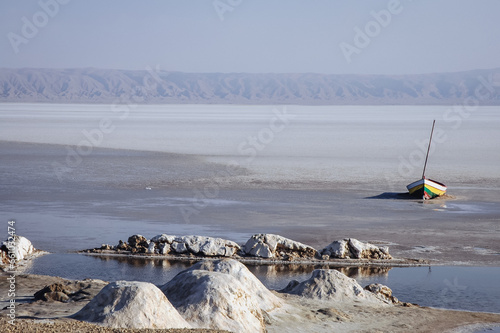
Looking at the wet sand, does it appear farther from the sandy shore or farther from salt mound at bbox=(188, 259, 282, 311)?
salt mound at bbox=(188, 259, 282, 311)

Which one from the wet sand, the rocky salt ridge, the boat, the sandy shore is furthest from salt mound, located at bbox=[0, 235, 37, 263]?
the boat

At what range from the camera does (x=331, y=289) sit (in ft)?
35.0

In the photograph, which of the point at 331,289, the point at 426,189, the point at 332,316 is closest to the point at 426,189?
the point at 426,189

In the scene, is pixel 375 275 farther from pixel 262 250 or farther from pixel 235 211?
pixel 235 211

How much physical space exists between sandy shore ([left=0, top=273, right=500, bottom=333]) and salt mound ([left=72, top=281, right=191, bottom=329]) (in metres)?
0.36

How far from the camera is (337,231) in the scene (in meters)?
17.1

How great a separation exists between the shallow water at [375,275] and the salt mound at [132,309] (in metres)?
4.13

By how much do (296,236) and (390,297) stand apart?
537 cm

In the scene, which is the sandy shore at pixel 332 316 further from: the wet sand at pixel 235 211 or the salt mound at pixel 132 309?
the wet sand at pixel 235 211

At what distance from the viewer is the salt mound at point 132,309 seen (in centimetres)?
758

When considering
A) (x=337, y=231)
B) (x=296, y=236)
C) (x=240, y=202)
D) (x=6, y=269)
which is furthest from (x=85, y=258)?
(x=240, y=202)

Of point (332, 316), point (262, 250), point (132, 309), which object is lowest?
point (332, 316)

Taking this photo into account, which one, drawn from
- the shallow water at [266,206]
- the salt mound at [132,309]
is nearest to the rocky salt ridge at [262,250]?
the shallow water at [266,206]

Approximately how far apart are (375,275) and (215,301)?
18.0 feet
